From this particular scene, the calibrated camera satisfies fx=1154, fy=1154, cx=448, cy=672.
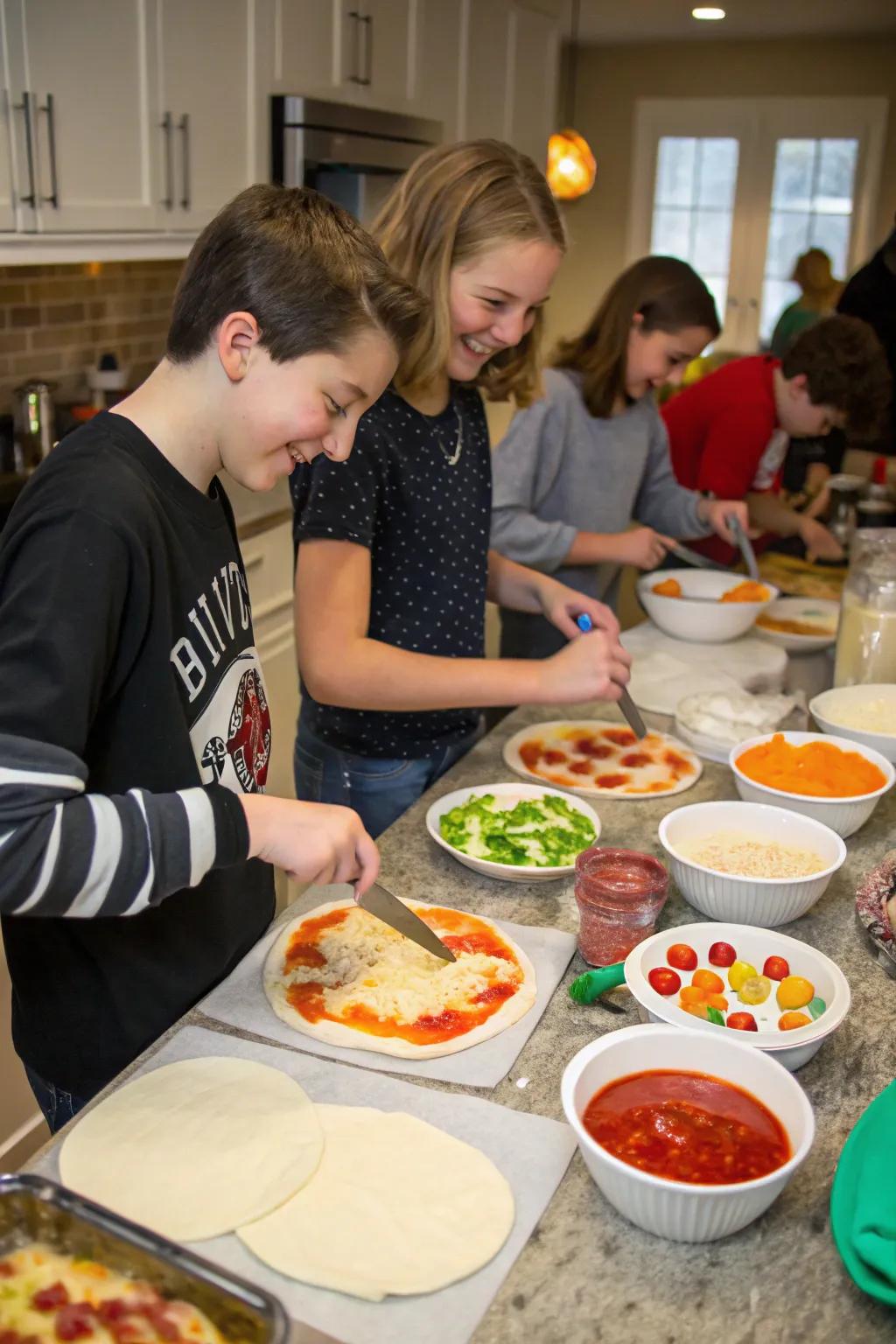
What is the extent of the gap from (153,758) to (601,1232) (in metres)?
0.54

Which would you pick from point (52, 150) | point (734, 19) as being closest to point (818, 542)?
point (52, 150)

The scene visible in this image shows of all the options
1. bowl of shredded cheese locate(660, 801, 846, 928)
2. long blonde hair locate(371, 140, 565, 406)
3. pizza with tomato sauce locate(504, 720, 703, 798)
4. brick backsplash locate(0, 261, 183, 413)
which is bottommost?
pizza with tomato sauce locate(504, 720, 703, 798)

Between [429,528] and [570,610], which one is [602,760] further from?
[429,528]

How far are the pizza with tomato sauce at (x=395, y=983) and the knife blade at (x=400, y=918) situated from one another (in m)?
0.03

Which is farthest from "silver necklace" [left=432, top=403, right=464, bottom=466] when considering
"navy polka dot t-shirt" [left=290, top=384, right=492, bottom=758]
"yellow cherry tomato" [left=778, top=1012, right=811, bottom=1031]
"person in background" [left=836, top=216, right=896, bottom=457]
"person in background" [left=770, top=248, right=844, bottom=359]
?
"person in background" [left=770, top=248, right=844, bottom=359]

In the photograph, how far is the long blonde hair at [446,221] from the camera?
147 cm

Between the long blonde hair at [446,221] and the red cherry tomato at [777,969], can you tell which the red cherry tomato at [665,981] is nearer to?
the red cherry tomato at [777,969]

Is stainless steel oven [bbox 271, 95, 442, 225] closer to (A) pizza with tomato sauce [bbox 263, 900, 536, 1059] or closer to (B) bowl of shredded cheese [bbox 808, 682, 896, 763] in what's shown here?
(B) bowl of shredded cheese [bbox 808, 682, 896, 763]

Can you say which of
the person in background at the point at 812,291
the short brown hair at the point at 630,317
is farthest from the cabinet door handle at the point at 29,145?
the person in background at the point at 812,291

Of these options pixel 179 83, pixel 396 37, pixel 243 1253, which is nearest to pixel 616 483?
pixel 179 83

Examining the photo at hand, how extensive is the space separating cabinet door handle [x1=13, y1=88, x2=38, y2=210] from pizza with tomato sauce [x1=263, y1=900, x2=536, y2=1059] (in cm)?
165

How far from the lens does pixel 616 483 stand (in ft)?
8.63

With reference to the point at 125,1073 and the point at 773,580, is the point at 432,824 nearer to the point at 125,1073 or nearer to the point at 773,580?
the point at 125,1073

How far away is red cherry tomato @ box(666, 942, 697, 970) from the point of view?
115cm
